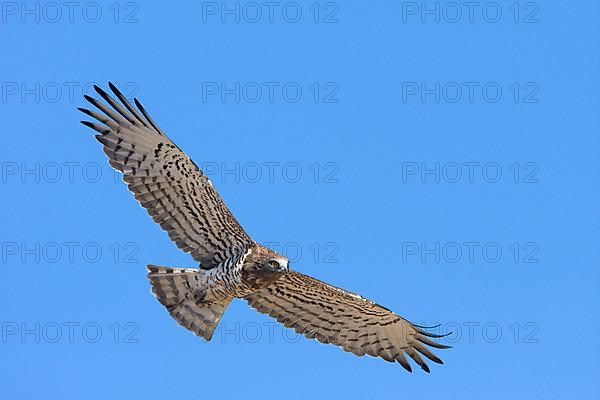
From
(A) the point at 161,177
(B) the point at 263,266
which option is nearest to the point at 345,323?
(B) the point at 263,266

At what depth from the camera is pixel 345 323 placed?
15.4 m

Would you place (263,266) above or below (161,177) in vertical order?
below

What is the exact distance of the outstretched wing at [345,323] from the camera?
15219 mm

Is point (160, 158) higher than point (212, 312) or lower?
higher

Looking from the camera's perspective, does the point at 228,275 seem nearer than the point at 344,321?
Yes

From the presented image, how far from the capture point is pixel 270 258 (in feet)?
46.3

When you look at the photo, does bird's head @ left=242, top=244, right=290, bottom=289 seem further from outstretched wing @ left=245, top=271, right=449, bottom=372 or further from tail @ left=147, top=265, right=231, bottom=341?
outstretched wing @ left=245, top=271, right=449, bottom=372

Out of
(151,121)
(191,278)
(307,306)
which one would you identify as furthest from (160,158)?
(307,306)

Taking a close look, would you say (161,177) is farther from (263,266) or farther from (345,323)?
(345,323)

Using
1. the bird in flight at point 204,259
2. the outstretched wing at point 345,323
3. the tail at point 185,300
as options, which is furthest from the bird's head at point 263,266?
the outstretched wing at point 345,323

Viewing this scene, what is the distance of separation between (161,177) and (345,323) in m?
3.15

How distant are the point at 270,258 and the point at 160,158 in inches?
74.6

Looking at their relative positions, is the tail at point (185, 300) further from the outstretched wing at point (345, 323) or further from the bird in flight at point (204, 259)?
the outstretched wing at point (345, 323)

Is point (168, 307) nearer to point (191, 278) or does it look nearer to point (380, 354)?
point (191, 278)
